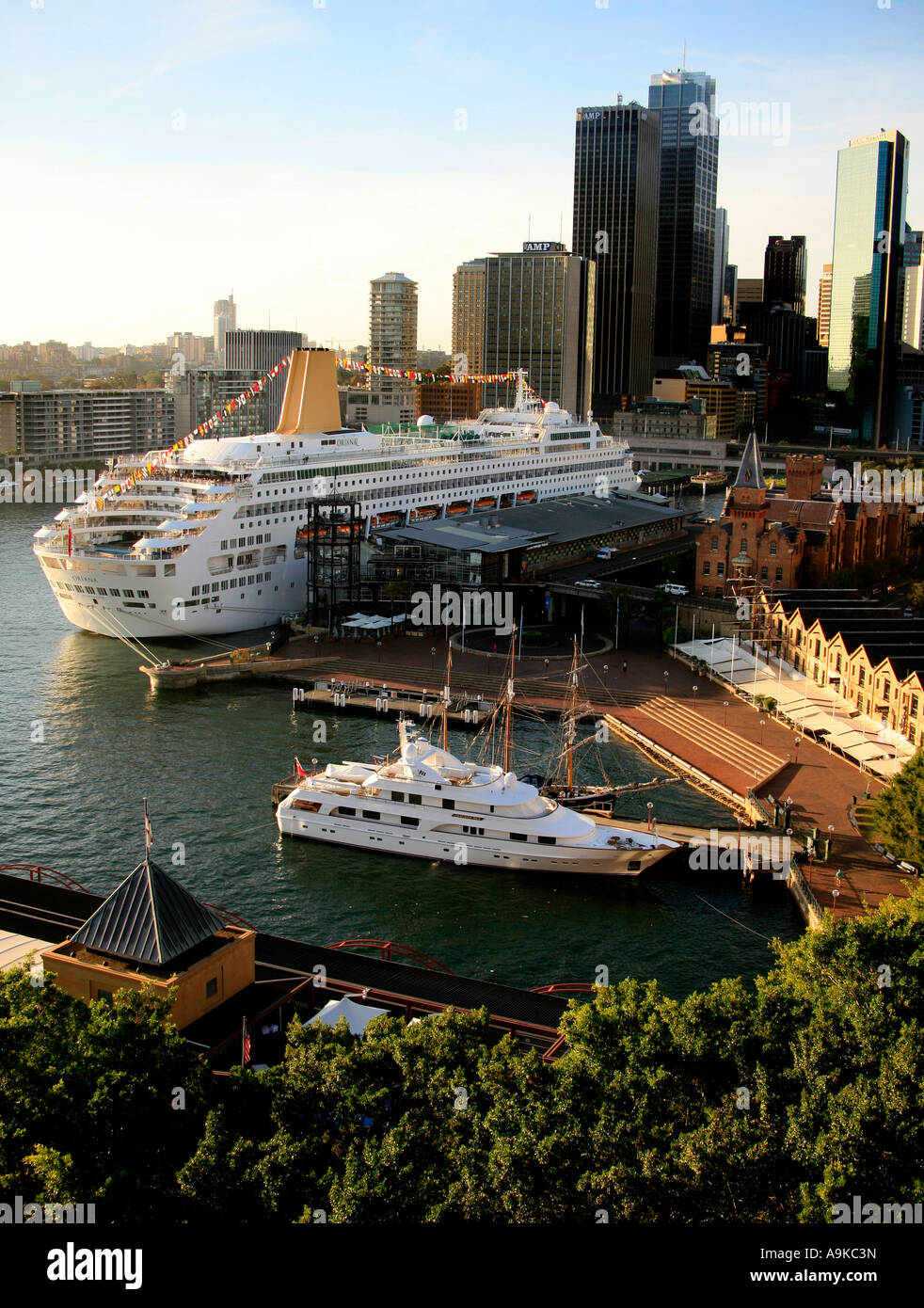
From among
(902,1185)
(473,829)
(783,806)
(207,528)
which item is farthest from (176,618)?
(902,1185)

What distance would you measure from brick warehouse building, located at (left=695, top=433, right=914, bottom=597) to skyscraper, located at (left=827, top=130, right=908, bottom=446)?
387 feet

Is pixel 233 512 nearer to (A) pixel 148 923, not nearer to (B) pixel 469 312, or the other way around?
(A) pixel 148 923

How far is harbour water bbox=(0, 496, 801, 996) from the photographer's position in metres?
28.7

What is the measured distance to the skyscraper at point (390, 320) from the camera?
189000 mm

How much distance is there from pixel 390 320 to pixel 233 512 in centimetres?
13705

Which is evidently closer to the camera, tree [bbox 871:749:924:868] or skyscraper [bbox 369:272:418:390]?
tree [bbox 871:749:924:868]

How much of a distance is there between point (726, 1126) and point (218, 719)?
1239 inches

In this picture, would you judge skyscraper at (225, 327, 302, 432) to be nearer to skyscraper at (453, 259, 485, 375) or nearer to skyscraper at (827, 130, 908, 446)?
skyscraper at (453, 259, 485, 375)

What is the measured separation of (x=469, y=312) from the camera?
7141 inches

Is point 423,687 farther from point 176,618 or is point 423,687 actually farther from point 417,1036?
point 417,1036

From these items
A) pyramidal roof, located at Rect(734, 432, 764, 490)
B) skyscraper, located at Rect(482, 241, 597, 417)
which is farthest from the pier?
skyscraper, located at Rect(482, 241, 597, 417)

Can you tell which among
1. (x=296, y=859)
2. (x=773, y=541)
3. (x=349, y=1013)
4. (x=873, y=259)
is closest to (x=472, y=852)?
(x=296, y=859)

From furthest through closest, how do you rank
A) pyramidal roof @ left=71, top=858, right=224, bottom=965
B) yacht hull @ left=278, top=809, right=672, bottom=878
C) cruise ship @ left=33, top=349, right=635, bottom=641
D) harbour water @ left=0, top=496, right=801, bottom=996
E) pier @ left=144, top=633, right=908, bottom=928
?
1. cruise ship @ left=33, top=349, right=635, bottom=641
2. yacht hull @ left=278, top=809, right=672, bottom=878
3. pier @ left=144, top=633, right=908, bottom=928
4. harbour water @ left=0, top=496, right=801, bottom=996
5. pyramidal roof @ left=71, top=858, right=224, bottom=965

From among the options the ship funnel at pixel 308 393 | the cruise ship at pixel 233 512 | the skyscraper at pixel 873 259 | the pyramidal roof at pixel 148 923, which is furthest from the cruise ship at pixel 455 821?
the skyscraper at pixel 873 259
